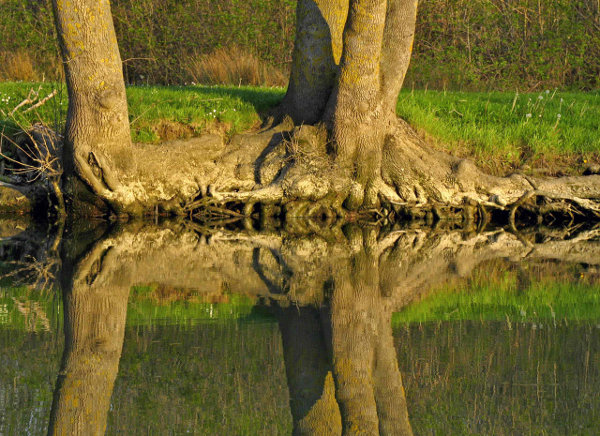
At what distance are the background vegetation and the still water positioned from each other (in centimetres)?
1240

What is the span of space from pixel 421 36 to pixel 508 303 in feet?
53.5

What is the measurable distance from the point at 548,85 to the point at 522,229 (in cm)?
1020

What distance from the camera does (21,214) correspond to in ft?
40.2

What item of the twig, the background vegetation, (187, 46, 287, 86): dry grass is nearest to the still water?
the twig

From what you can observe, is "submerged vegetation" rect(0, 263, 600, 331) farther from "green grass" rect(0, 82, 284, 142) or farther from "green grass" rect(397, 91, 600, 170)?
"green grass" rect(0, 82, 284, 142)

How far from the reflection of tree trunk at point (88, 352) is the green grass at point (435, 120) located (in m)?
5.22

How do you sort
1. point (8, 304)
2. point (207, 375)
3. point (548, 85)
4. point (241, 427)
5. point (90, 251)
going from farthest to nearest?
point (548, 85) < point (90, 251) < point (8, 304) < point (207, 375) < point (241, 427)

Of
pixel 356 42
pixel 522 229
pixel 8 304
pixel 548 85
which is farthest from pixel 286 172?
pixel 548 85

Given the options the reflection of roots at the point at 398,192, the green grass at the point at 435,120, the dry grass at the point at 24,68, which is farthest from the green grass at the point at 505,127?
the dry grass at the point at 24,68

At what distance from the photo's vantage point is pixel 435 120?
12906 mm

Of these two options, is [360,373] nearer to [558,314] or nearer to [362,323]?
[362,323]

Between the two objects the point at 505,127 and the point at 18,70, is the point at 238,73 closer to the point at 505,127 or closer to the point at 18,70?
the point at 18,70

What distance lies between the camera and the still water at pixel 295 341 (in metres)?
4.20

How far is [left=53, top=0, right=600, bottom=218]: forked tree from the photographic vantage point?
11.2 m
